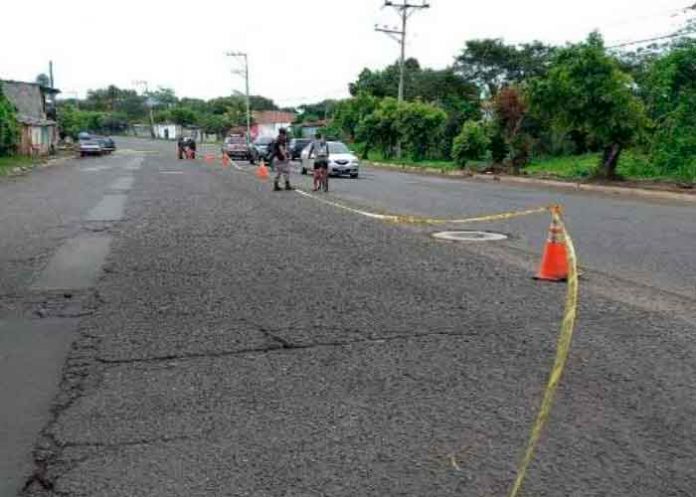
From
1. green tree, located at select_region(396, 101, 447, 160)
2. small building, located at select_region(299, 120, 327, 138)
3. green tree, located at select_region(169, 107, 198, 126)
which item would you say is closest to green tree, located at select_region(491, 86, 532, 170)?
green tree, located at select_region(396, 101, 447, 160)

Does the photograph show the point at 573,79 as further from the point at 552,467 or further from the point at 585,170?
the point at 552,467

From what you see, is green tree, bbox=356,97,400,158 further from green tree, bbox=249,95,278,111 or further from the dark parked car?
green tree, bbox=249,95,278,111

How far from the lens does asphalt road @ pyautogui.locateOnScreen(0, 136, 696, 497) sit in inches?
145

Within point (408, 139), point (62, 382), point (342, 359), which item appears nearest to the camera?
point (62, 382)

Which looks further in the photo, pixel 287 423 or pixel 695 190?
pixel 695 190

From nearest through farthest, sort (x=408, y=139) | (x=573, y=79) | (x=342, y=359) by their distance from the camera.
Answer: (x=342, y=359) → (x=573, y=79) → (x=408, y=139)

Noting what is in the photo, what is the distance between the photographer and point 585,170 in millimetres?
31438

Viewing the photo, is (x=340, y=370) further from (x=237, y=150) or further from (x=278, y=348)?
(x=237, y=150)

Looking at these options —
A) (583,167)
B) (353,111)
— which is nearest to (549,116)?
(583,167)

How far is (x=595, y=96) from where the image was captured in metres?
26.4

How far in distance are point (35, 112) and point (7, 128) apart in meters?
32.8

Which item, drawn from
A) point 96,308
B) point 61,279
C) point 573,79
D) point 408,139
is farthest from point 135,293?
point 408,139

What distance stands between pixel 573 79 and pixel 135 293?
22.8m

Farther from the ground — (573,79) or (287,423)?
(573,79)
